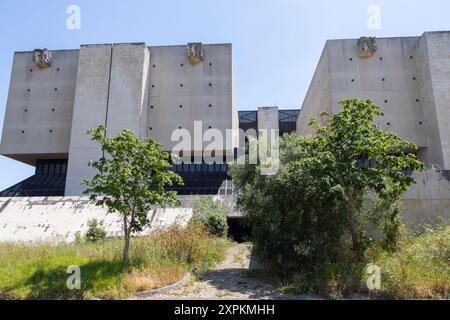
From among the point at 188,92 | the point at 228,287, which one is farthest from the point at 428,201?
the point at 188,92

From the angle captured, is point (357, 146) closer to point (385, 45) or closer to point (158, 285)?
point (158, 285)

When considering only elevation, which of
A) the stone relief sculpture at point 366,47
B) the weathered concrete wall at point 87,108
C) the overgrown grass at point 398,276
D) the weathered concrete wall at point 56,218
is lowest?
the overgrown grass at point 398,276

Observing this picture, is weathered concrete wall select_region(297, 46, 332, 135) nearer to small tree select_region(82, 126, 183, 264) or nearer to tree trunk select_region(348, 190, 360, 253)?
tree trunk select_region(348, 190, 360, 253)

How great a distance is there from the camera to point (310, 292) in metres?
9.66

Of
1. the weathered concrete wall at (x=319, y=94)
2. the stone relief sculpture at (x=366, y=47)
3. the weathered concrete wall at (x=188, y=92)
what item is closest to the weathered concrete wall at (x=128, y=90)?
the weathered concrete wall at (x=188, y=92)

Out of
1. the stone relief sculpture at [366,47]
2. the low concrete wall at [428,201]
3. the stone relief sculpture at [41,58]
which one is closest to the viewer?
the low concrete wall at [428,201]

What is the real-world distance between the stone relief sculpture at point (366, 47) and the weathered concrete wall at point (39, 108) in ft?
99.0

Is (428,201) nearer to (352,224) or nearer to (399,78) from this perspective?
(352,224)

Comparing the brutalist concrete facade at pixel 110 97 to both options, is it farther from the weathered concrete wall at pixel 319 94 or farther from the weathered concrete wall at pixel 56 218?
the weathered concrete wall at pixel 56 218

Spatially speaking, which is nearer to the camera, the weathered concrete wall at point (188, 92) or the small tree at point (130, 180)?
the small tree at point (130, 180)

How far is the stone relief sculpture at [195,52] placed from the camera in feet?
117

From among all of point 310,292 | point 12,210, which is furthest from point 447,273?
point 12,210

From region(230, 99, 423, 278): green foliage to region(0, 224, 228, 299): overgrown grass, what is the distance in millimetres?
2636
